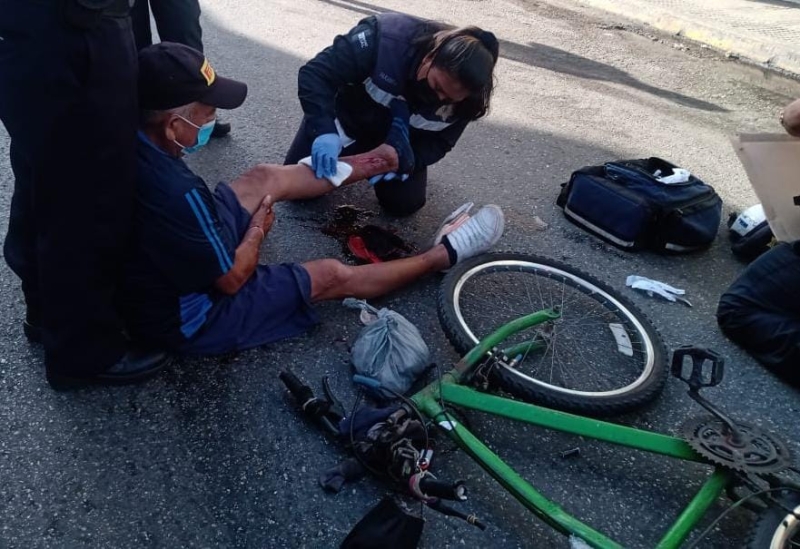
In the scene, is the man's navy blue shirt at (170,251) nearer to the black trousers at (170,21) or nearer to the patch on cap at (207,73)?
the patch on cap at (207,73)

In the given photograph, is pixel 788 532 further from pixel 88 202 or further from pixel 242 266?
pixel 88 202

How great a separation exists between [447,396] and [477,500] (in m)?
0.33

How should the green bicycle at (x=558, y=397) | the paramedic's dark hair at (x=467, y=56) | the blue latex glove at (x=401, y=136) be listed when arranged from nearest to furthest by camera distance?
the green bicycle at (x=558, y=397) → the paramedic's dark hair at (x=467, y=56) → the blue latex glove at (x=401, y=136)

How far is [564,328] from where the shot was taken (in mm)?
2834

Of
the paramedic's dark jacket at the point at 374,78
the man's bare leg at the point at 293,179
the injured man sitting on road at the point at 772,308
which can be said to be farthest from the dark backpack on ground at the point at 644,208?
the man's bare leg at the point at 293,179

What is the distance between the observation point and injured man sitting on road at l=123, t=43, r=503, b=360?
2059 millimetres

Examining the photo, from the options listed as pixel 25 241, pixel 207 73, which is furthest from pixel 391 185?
pixel 25 241

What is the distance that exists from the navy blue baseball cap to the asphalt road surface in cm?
93

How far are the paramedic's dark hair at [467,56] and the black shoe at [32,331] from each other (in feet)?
5.86

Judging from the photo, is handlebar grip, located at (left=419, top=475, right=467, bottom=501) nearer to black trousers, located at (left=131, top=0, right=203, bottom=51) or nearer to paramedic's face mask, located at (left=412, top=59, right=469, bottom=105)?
paramedic's face mask, located at (left=412, top=59, right=469, bottom=105)

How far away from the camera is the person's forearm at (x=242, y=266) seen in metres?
2.33

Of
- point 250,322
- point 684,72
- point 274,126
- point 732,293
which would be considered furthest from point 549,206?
point 684,72

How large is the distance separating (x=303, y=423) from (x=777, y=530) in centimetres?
141

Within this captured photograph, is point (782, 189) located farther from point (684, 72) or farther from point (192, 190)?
point (684, 72)
